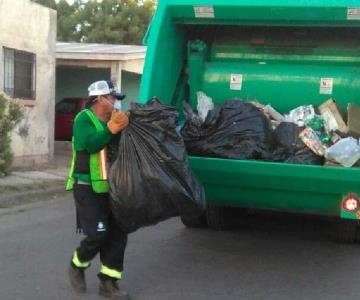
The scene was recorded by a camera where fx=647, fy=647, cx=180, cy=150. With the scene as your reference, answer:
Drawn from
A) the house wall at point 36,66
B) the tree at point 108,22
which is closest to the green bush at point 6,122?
the house wall at point 36,66

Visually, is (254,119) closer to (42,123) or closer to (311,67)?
(311,67)

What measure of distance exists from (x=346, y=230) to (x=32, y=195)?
491 centimetres

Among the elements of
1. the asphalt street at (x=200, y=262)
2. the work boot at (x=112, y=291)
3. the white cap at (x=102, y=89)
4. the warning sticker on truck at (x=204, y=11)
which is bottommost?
the asphalt street at (x=200, y=262)

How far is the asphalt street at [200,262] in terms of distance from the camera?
5066mm

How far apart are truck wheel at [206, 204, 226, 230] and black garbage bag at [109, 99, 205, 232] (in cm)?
246

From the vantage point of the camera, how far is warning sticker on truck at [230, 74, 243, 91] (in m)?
6.43

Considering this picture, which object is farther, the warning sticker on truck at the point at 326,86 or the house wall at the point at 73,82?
the house wall at the point at 73,82

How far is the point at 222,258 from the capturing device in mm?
6141

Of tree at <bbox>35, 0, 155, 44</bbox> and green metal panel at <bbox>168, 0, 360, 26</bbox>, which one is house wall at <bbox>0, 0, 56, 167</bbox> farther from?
tree at <bbox>35, 0, 155, 44</bbox>

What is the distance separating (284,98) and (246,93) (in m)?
0.38

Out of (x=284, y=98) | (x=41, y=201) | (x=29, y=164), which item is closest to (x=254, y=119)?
(x=284, y=98)

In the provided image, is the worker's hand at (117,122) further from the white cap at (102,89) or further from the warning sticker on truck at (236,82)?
the warning sticker on truck at (236,82)

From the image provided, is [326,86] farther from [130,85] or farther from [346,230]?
[130,85]

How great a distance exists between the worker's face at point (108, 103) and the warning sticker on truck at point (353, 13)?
2.18 metres
